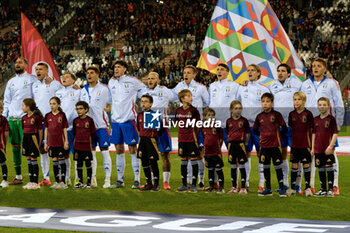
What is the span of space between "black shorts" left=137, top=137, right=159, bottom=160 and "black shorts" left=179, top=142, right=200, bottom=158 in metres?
0.42

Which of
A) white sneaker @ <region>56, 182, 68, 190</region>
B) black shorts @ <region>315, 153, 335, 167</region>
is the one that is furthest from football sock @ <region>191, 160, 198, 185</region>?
white sneaker @ <region>56, 182, 68, 190</region>

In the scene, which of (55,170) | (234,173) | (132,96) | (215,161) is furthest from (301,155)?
(55,170)

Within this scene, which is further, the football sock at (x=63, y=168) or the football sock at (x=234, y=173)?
the football sock at (x=63, y=168)

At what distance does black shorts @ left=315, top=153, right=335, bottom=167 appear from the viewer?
894cm

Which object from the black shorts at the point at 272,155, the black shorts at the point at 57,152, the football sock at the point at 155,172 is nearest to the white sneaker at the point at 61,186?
the black shorts at the point at 57,152

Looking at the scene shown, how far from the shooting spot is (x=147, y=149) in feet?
32.6

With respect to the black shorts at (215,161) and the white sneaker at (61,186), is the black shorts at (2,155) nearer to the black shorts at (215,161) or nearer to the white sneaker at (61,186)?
the white sneaker at (61,186)

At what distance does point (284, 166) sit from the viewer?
9.60m

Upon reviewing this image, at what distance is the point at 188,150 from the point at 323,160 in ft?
6.94

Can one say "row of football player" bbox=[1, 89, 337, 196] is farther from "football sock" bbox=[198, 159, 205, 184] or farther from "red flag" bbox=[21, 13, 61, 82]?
"red flag" bbox=[21, 13, 61, 82]

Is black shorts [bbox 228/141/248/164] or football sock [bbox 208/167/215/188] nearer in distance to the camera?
black shorts [bbox 228/141/248/164]

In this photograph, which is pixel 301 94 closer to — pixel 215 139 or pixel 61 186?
pixel 215 139

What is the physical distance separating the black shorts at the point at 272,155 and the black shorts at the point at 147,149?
1760mm

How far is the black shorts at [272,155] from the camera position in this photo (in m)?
9.06
